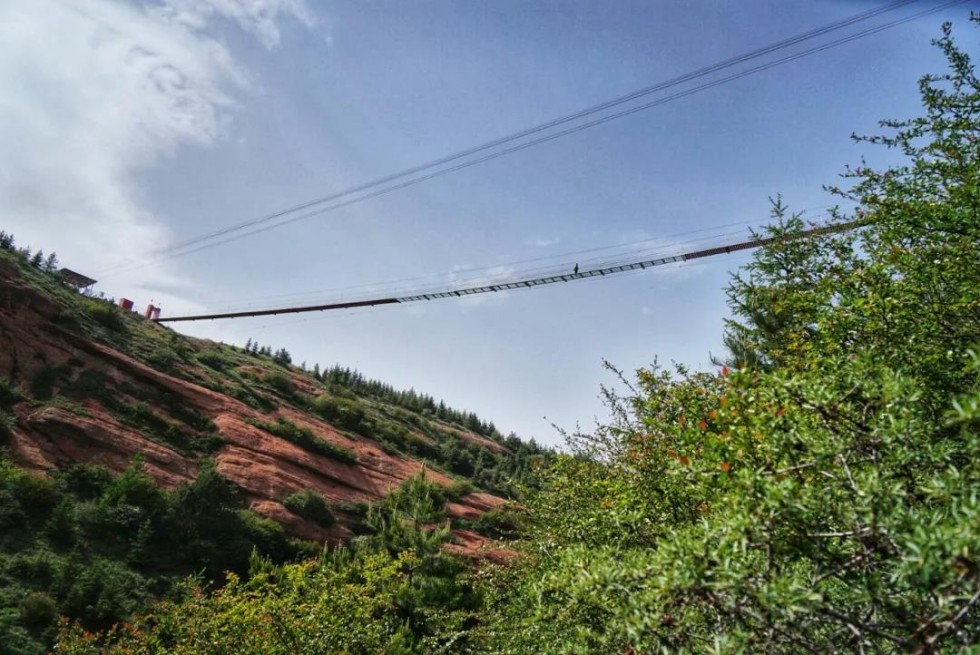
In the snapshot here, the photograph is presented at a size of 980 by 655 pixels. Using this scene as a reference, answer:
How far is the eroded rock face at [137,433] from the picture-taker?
26453mm

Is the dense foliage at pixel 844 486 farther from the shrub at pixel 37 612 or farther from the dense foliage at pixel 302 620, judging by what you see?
the shrub at pixel 37 612

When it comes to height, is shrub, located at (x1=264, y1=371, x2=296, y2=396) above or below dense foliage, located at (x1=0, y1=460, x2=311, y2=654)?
above

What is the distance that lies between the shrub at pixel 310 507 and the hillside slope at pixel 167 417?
46cm

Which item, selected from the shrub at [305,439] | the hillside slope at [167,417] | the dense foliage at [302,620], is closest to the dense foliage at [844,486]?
the dense foliage at [302,620]

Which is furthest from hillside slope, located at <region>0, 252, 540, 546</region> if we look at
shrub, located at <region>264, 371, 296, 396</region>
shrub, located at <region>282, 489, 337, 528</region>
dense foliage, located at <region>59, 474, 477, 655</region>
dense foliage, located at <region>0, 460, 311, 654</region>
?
dense foliage, located at <region>59, 474, 477, 655</region>

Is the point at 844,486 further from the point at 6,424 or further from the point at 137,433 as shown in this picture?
the point at 137,433

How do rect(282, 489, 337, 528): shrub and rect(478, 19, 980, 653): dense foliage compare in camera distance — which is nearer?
rect(478, 19, 980, 653): dense foliage

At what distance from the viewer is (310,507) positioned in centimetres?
3106

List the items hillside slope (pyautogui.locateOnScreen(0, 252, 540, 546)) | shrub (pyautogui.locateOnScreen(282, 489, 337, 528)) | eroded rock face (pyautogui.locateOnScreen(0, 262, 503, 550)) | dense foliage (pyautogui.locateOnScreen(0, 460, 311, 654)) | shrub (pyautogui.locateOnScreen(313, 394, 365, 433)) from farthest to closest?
shrub (pyautogui.locateOnScreen(313, 394, 365, 433)) → shrub (pyautogui.locateOnScreen(282, 489, 337, 528)) → hillside slope (pyautogui.locateOnScreen(0, 252, 540, 546)) → eroded rock face (pyautogui.locateOnScreen(0, 262, 503, 550)) → dense foliage (pyautogui.locateOnScreen(0, 460, 311, 654))

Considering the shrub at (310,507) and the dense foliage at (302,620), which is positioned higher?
the shrub at (310,507)

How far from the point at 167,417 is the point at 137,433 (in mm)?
3220

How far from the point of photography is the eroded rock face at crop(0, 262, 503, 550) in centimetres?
2645

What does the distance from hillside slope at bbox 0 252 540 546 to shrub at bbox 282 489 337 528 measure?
0.46 m

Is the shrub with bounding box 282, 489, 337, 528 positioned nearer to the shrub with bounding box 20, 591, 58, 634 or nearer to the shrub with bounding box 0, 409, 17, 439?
the shrub with bounding box 0, 409, 17, 439
